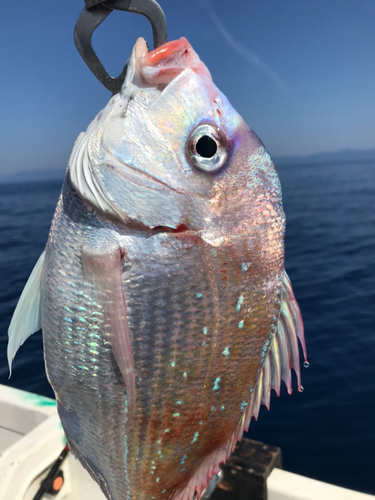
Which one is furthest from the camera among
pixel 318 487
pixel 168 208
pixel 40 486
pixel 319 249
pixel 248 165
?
pixel 319 249

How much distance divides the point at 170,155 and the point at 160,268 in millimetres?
391

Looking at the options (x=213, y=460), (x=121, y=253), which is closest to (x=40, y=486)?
(x=213, y=460)

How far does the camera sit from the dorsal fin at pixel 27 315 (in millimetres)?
1498

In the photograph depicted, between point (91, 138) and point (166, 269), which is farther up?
point (91, 138)

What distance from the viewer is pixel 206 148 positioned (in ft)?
4.33

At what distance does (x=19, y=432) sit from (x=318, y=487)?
2.74 m

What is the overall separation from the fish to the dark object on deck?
1409 mm

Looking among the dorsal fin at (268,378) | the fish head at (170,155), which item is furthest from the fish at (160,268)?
the dorsal fin at (268,378)

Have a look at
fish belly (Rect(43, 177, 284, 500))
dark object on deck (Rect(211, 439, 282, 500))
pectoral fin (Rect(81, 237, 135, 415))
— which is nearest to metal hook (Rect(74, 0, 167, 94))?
fish belly (Rect(43, 177, 284, 500))

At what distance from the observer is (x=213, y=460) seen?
5.22 ft

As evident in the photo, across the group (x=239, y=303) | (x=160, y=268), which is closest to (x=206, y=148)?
(x=160, y=268)

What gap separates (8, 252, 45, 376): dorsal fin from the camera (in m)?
1.50

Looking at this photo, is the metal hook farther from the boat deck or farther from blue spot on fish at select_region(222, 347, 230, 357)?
the boat deck

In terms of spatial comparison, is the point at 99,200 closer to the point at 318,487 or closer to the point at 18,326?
the point at 18,326
